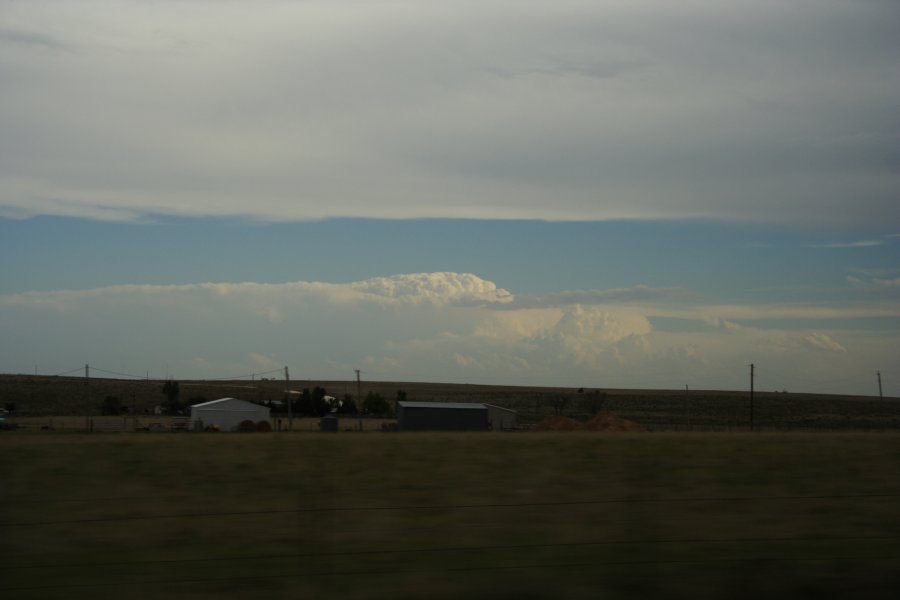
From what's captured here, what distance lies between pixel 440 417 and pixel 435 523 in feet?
157

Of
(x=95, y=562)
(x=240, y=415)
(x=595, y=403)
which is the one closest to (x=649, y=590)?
(x=95, y=562)

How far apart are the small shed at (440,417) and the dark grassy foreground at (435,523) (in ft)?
132

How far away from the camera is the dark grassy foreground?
30.1 feet

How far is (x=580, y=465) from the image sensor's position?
16.5m

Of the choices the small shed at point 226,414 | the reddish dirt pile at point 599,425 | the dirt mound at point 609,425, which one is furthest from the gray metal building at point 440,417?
the small shed at point 226,414

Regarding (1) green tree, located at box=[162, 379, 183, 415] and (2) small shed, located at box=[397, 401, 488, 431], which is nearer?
(2) small shed, located at box=[397, 401, 488, 431]

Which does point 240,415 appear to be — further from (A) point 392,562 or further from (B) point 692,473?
(A) point 392,562

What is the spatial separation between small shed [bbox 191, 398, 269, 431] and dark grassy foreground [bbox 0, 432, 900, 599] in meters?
49.2

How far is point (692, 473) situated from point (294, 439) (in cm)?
896

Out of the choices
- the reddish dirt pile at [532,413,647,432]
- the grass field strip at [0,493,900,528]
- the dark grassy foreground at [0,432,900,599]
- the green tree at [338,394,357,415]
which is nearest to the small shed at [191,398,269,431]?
the green tree at [338,394,357,415]

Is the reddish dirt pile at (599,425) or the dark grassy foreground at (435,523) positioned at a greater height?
the dark grassy foreground at (435,523)

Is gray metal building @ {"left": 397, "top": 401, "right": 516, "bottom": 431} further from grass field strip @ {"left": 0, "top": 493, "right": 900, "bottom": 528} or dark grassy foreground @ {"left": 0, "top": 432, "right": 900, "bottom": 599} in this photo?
grass field strip @ {"left": 0, "top": 493, "right": 900, "bottom": 528}

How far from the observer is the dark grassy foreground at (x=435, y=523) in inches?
362

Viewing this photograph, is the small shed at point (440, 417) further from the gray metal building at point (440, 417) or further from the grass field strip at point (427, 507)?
the grass field strip at point (427, 507)
